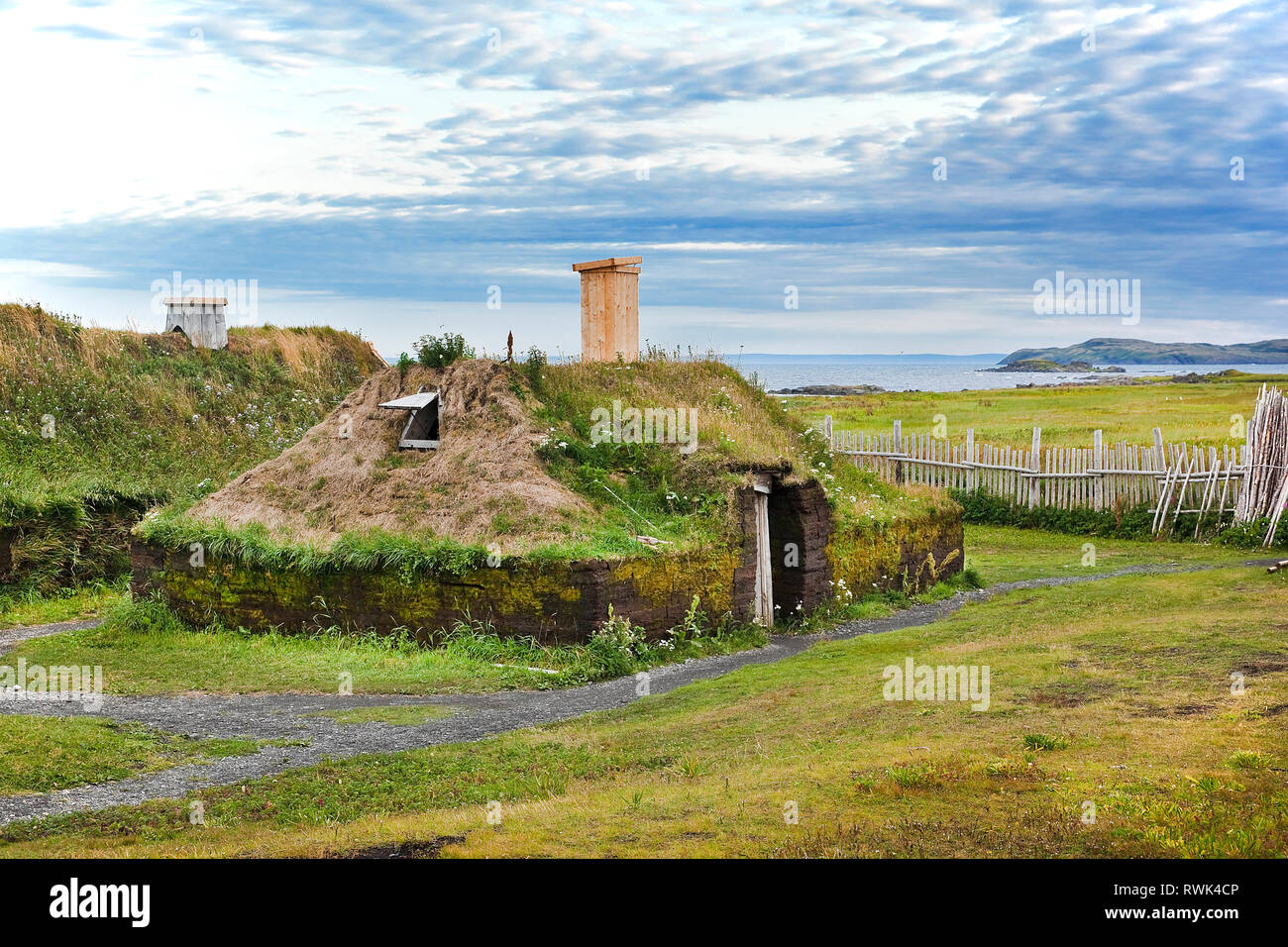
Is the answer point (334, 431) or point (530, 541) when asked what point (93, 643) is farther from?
point (530, 541)

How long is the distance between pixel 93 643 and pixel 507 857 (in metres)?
13.6

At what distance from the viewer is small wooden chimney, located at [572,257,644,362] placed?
2286 cm

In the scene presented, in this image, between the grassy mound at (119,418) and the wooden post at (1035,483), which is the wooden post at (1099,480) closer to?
the wooden post at (1035,483)

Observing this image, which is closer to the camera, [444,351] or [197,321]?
[444,351]

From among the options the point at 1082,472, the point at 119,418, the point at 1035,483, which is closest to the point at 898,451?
the point at 1035,483

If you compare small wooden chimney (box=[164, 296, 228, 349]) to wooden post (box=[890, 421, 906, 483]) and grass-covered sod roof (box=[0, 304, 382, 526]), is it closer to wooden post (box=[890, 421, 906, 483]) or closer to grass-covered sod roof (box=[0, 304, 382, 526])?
grass-covered sod roof (box=[0, 304, 382, 526])

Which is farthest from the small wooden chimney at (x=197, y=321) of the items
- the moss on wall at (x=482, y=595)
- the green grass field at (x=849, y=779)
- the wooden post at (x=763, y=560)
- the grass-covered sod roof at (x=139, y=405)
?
the green grass field at (x=849, y=779)

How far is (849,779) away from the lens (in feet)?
28.3

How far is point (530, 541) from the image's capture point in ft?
54.8

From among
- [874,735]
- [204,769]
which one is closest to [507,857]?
[874,735]
